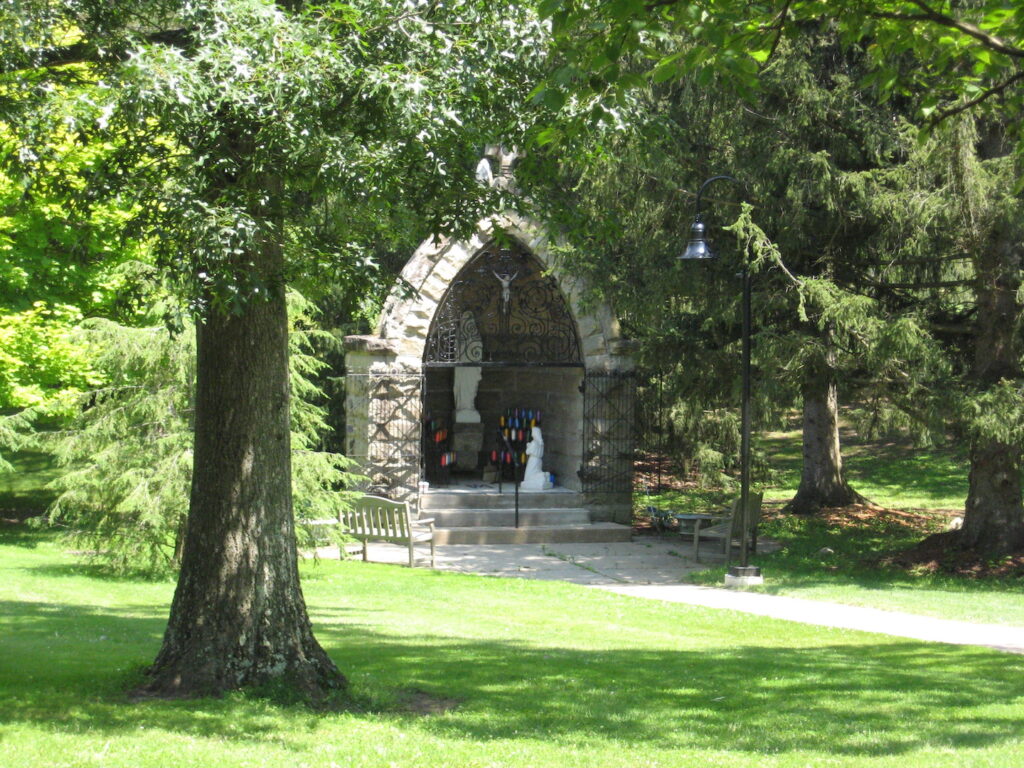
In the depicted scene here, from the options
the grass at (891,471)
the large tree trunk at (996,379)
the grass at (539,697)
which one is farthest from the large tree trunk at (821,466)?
the grass at (539,697)

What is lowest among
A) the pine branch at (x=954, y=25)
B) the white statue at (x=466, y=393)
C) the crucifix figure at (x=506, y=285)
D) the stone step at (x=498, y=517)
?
the stone step at (x=498, y=517)

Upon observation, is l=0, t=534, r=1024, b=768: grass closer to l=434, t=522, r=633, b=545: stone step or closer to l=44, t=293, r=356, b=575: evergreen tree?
l=44, t=293, r=356, b=575: evergreen tree

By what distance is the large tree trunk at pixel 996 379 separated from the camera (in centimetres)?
1494

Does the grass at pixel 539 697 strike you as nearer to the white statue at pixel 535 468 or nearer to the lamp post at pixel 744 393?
the lamp post at pixel 744 393

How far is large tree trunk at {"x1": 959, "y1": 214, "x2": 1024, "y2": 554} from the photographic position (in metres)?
14.9

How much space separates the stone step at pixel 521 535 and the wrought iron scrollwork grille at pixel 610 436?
996mm

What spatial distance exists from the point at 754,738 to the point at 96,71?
5.97 meters

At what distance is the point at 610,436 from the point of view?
19297 millimetres

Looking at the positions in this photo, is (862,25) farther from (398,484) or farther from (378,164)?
(398,484)

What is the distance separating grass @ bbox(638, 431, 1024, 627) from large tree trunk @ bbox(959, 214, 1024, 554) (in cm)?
113

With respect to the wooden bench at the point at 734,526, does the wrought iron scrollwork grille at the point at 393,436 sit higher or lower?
higher

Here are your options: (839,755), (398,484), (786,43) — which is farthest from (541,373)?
(839,755)

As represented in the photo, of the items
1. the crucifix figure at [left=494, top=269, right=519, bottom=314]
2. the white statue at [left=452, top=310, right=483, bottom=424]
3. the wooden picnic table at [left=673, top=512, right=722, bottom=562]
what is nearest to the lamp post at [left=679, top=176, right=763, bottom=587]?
the wooden picnic table at [left=673, top=512, right=722, bottom=562]

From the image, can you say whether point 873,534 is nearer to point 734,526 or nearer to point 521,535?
point 734,526
